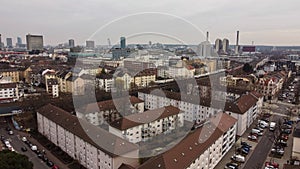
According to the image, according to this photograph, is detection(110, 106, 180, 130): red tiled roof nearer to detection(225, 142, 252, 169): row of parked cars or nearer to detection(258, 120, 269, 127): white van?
detection(225, 142, 252, 169): row of parked cars

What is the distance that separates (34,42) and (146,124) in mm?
64072

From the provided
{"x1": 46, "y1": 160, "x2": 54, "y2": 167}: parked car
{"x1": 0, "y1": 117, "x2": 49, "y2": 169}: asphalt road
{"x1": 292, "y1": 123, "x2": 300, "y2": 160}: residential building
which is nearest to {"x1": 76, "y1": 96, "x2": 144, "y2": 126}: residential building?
{"x1": 0, "y1": 117, "x2": 49, "y2": 169}: asphalt road

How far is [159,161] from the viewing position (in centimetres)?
650

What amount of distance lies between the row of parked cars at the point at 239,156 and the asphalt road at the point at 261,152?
24cm

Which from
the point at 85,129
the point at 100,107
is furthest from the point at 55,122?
the point at 100,107

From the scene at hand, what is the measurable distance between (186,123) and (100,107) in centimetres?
488

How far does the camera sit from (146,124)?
1051cm

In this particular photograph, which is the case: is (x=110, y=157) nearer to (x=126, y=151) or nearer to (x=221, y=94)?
(x=126, y=151)

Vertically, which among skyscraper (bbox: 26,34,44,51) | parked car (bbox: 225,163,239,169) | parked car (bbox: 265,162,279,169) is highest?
skyscraper (bbox: 26,34,44,51)

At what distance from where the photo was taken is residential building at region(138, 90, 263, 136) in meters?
11.6

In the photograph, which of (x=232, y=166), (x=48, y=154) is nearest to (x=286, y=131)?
(x=232, y=166)

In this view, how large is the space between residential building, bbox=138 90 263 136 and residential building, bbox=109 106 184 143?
1266mm

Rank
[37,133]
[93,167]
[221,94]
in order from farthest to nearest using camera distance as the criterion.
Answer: [221,94] → [37,133] → [93,167]

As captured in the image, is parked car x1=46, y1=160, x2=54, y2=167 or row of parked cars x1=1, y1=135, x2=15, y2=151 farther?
row of parked cars x1=1, y1=135, x2=15, y2=151
